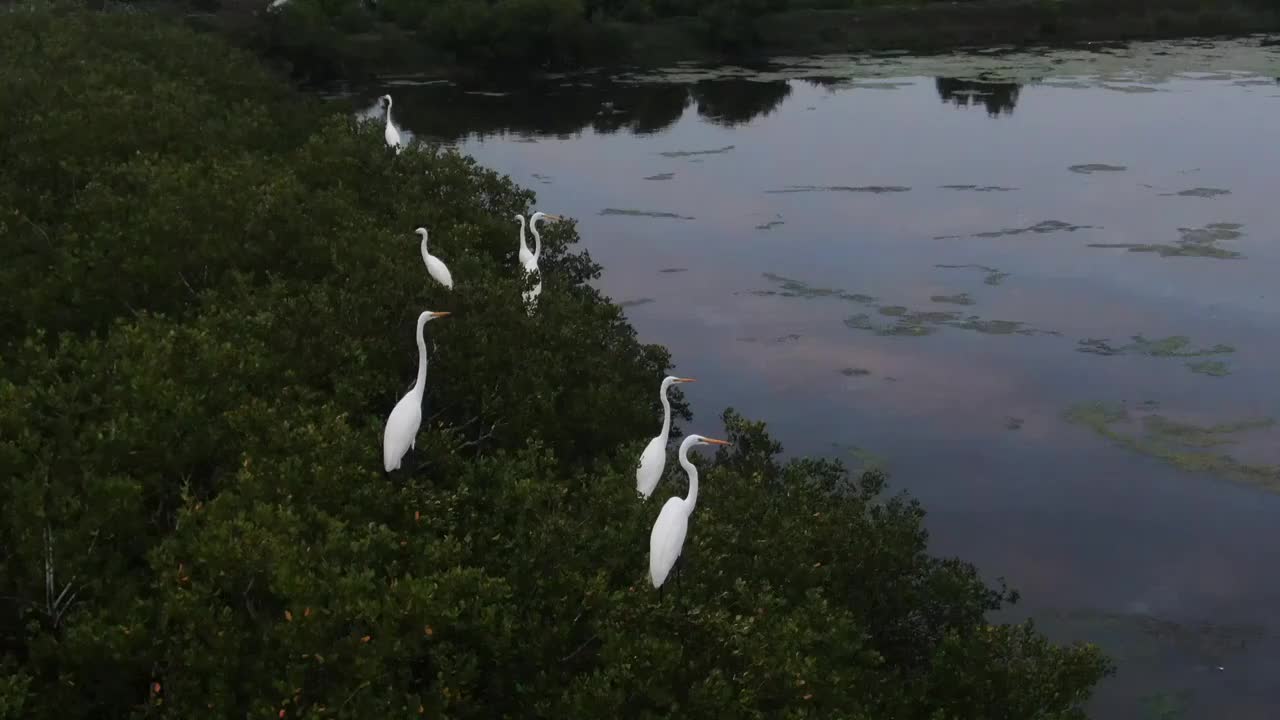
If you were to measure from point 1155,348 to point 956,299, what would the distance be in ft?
14.5

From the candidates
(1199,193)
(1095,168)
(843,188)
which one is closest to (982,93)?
(1095,168)

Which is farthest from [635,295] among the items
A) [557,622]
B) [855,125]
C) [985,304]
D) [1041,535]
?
[855,125]

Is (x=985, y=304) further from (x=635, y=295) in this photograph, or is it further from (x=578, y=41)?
(x=578, y=41)

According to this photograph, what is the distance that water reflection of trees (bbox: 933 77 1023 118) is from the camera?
48438 mm

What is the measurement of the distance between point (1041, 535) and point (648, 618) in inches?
386

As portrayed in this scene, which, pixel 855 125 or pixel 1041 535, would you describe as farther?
pixel 855 125

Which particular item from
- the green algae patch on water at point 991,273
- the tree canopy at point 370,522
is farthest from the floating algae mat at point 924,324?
the tree canopy at point 370,522

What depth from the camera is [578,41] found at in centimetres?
6331

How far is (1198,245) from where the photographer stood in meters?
28.7

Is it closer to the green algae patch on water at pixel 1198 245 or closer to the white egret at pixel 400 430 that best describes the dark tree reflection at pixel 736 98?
the green algae patch on water at pixel 1198 245

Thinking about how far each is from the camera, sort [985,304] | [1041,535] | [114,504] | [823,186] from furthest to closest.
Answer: [823,186]
[985,304]
[1041,535]
[114,504]

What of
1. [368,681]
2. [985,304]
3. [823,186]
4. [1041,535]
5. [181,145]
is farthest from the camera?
[823,186]

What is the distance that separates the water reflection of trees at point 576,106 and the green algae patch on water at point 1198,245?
2164cm

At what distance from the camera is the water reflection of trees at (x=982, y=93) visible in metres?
48.4
